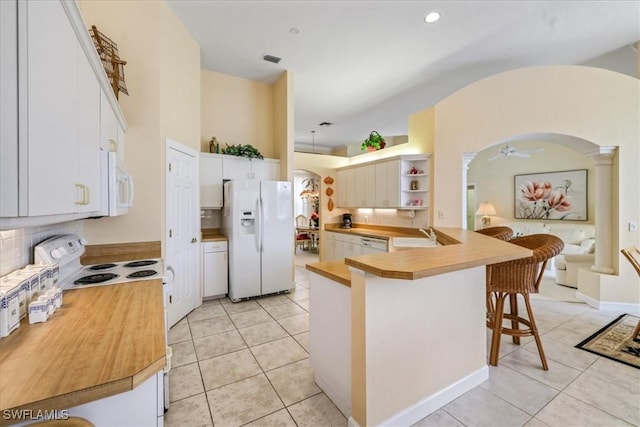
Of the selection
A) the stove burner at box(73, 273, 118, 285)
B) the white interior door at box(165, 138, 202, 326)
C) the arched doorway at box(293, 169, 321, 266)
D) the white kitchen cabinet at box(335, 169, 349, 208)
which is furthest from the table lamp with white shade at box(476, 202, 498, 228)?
the stove burner at box(73, 273, 118, 285)

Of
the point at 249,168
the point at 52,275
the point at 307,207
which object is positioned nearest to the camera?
the point at 52,275

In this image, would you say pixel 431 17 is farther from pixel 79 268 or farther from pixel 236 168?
pixel 79 268

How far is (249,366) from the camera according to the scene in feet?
7.43

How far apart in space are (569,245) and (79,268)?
753 centimetres

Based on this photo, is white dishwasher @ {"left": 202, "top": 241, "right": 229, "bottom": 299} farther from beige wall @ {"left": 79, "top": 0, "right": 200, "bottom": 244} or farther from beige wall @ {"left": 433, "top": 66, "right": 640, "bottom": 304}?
beige wall @ {"left": 433, "top": 66, "right": 640, "bottom": 304}

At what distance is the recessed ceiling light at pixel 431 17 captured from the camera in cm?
287

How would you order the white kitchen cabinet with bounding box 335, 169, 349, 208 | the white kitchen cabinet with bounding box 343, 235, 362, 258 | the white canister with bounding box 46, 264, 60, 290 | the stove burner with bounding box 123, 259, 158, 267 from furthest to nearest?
the white kitchen cabinet with bounding box 335, 169, 349, 208
the white kitchen cabinet with bounding box 343, 235, 362, 258
the stove burner with bounding box 123, 259, 158, 267
the white canister with bounding box 46, 264, 60, 290

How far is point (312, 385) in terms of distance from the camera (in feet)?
6.63

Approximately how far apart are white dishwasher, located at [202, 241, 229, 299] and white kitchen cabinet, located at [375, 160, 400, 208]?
3017 mm

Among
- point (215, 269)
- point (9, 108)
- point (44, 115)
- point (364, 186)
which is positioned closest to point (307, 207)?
point (364, 186)

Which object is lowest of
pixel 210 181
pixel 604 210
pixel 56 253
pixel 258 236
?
pixel 258 236

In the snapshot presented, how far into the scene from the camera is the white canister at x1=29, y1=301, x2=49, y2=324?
3.65 ft

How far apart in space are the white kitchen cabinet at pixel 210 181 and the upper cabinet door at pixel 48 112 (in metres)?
2.78

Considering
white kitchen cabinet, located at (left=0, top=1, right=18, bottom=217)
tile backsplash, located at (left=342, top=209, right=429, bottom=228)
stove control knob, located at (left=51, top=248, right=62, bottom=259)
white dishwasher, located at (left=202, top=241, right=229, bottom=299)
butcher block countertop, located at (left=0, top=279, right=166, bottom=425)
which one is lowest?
white dishwasher, located at (left=202, top=241, right=229, bottom=299)
